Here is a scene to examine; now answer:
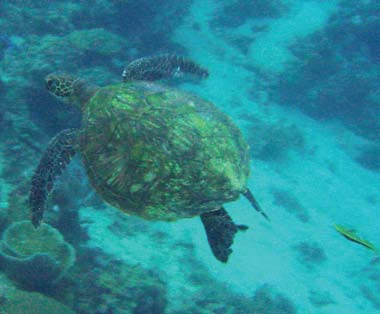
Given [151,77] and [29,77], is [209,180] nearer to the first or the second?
[151,77]

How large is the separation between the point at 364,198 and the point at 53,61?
11397 mm

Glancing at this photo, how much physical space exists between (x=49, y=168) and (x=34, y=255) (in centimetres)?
132

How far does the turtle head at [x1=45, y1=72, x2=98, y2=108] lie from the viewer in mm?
4457

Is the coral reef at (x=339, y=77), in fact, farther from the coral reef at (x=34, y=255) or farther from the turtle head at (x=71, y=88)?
the coral reef at (x=34, y=255)

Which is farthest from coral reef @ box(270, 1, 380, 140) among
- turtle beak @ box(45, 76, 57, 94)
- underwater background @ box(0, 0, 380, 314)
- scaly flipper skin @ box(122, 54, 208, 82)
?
turtle beak @ box(45, 76, 57, 94)

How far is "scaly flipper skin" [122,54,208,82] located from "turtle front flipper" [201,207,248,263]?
2.50 meters

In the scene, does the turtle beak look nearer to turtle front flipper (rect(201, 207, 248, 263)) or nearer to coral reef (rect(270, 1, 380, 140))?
turtle front flipper (rect(201, 207, 248, 263))

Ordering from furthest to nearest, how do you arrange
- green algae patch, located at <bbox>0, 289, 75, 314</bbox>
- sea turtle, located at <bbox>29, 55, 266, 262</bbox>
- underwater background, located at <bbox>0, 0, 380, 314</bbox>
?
1. underwater background, located at <bbox>0, 0, 380, 314</bbox>
2. green algae patch, located at <bbox>0, 289, 75, 314</bbox>
3. sea turtle, located at <bbox>29, 55, 266, 262</bbox>

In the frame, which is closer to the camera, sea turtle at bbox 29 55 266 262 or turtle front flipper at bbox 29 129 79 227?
sea turtle at bbox 29 55 266 262

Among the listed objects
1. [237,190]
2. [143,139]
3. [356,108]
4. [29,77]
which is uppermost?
[143,139]

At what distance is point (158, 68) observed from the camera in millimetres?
5023

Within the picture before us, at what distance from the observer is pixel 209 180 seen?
3.19 m

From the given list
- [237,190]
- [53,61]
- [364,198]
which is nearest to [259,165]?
[364,198]

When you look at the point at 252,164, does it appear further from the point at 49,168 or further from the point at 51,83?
the point at 49,168
